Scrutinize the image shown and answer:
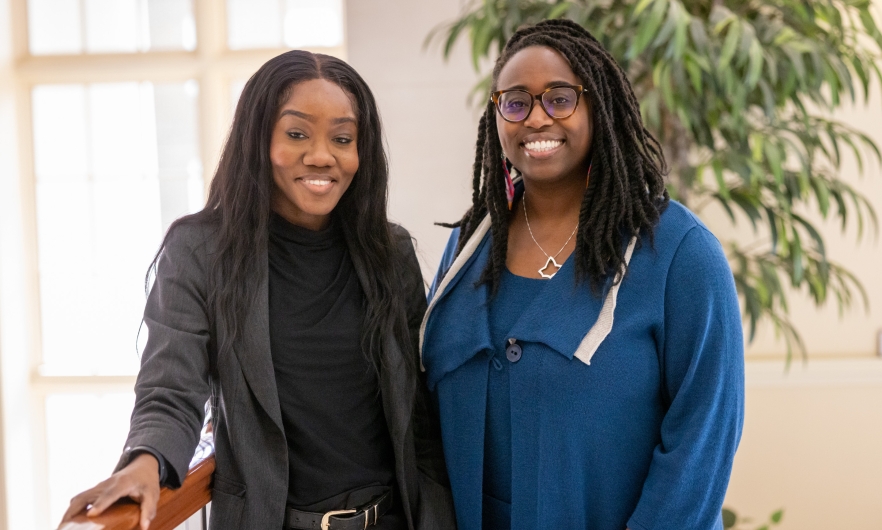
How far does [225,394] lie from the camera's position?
1.29 m

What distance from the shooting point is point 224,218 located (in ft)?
4.46

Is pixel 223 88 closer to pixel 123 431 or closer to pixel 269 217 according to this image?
pixel 123 431

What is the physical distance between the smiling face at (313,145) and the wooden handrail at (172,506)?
0.45 meters

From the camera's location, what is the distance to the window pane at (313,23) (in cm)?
365

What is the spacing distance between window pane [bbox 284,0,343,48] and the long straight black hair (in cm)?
234

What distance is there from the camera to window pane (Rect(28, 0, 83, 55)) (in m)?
3.86

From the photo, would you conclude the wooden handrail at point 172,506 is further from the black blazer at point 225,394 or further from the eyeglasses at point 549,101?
the eyeglasses at point 549,101

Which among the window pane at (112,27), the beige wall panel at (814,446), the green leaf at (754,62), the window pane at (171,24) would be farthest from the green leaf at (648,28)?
the window pane at (112,27)

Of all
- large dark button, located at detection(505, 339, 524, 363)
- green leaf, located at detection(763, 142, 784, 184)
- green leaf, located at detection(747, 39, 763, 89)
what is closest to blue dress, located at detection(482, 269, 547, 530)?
large dark button, located at detection(505, 339, 524, 363)

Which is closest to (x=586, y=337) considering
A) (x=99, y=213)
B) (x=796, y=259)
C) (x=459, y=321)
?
(x=459, y=321)

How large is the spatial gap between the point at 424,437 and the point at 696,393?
1.71 feet

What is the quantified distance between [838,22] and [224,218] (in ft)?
5.92

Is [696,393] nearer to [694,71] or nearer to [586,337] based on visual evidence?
[586,337]

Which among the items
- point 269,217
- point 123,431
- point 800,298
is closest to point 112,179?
point 123,431
